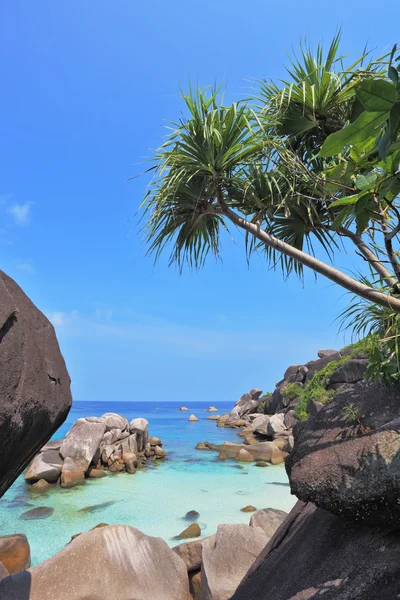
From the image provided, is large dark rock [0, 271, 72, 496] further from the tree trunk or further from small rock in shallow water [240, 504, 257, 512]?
small rock in shallow water [240, 504, 257, 512]

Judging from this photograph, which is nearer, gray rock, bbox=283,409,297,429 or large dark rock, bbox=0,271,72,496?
large dark rock, bbox=0,271,72,496

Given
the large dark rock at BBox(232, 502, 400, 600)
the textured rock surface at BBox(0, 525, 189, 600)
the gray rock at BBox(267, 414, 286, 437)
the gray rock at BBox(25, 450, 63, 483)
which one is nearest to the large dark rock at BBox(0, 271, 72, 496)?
the large dark rock at BBox(232, 502, 400, 600)

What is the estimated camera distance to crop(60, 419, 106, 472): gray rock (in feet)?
46.1

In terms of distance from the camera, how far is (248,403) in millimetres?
33500

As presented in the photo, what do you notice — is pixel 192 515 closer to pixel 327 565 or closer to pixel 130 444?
pixel 130 444

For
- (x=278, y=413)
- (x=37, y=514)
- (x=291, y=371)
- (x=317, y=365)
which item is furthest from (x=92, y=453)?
(x=291, y=371)

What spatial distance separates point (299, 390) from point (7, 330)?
75.8 feet

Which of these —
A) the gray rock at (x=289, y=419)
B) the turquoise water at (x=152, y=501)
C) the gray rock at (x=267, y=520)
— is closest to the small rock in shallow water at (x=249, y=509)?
the turquoise water at (x=152, y=501)

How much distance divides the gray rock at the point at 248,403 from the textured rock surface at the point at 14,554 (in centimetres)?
2726

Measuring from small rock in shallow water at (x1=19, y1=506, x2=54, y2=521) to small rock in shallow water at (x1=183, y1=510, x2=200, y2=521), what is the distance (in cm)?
348

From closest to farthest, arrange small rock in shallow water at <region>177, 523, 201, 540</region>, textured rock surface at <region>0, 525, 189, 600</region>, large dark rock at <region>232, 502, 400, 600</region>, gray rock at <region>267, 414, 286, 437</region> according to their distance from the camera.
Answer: large dark rock at <region>232, 502, 400, 600</region> < textured rock surface at <region>0, 525, 189, 600</region> < small rock in shallow water at <region>177, 523, 201, 540</region> < gray rock at <region>267, 414, 286, 437</region>

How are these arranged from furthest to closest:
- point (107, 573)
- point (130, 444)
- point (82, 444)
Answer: point (130, 444), point (82, 444), point (107, 573)

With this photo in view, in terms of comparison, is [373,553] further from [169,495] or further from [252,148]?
[169,495]

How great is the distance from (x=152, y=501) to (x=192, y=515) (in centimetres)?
184
